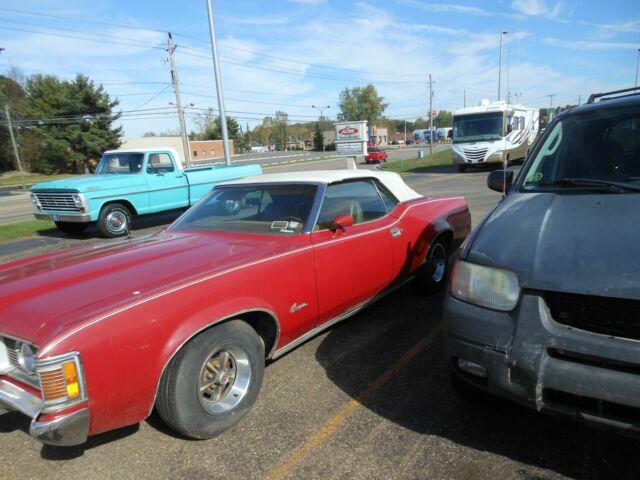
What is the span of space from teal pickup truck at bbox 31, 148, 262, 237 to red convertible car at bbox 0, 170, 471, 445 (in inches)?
272

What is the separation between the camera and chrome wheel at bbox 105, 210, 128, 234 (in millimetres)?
9915

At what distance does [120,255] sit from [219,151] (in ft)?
273

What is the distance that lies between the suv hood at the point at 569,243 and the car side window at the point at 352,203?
4.25 ft

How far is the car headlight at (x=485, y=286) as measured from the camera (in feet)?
6.86

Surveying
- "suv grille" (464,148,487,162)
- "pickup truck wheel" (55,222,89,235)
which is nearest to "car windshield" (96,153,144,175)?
"pickup truck wheel" (55,222,89,235)

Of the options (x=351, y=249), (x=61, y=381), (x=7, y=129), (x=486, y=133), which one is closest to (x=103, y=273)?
(x=61, y=381)

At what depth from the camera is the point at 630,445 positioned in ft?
7.44

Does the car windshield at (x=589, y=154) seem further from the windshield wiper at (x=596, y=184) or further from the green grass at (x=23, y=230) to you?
the green grass at (x=23, y=230)

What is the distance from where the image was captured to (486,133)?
2003 cm

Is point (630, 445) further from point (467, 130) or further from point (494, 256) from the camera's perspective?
point (467, 130)

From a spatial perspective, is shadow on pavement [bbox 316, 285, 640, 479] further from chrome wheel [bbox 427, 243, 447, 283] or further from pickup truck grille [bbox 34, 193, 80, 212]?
pickup truck grille [bbox 34, 193, 80, 212]

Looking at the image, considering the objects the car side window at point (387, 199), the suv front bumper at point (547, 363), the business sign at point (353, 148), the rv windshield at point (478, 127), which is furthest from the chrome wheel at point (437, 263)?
the rv windshield at point (478, 127)

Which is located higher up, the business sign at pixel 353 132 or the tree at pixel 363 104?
the tree at pixel 363 104

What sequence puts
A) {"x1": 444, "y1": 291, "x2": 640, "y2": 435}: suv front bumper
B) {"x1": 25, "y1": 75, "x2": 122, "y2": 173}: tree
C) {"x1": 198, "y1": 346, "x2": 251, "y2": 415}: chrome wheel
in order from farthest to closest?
{"x1": 25, "y1": 75, "x2": 122, "y2": 173}: tree → {"x1": 198, "y1": 346, "x2": 251, "y2": 415}: chrome wheel → {"x1": 444, "y1": 291, "x2": 640, "y2": 435}: suv front bumper
